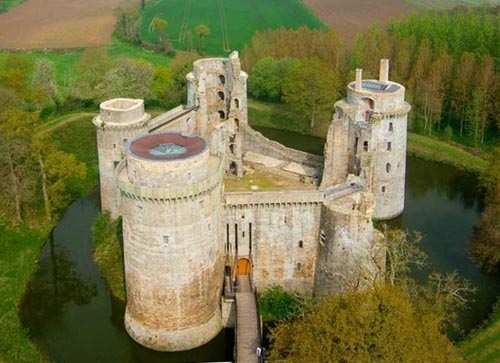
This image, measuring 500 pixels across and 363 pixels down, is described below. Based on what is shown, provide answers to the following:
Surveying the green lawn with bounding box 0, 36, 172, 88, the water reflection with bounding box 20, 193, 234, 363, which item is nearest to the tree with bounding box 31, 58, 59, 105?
the green lawn with bounding box 0, 36, 172, 88

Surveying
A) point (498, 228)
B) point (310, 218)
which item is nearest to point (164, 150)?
point (310, 218)

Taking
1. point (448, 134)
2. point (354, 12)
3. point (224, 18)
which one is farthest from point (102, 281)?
point (224, 18)

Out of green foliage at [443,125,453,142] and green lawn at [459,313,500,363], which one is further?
green foliage at [443,125,453,142]

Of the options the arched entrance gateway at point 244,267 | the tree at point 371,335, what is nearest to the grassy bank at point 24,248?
the arched entrance gateway at point 244,267

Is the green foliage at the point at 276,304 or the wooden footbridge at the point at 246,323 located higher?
the wooden footbridge at the point at 246,323

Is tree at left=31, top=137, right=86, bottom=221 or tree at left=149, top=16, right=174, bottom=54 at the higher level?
tree at left=149, top=16, right=174, bottom=54

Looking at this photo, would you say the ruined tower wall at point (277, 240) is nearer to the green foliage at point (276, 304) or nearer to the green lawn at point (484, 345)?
the green foliage at point (276, 304)

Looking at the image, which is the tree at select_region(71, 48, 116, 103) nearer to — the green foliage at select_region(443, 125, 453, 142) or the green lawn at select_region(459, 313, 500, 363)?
the green foliage at select_region(443, 125, 453, 142)
